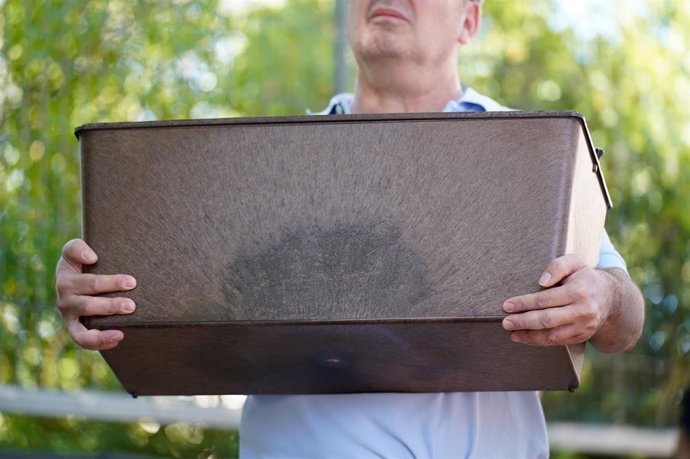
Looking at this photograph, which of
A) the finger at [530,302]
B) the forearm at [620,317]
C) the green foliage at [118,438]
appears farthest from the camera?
the green foliage at [118,438]

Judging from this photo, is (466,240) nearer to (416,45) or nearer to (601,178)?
(601,178)

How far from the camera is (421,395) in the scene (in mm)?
1533

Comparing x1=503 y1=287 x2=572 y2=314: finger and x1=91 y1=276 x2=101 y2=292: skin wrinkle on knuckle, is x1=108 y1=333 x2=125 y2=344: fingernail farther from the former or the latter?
x1=503 y1=287 x2=572 y2=314: finger

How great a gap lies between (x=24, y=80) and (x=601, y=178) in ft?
6.22

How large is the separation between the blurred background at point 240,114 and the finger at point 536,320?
1.80 m

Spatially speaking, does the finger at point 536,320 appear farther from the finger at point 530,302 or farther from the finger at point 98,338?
the finger at point 98,338

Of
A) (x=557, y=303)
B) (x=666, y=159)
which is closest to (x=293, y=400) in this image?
(x=557, y=303)

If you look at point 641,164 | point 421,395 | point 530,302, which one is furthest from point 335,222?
point 641,164

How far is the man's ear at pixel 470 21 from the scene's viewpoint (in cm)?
184

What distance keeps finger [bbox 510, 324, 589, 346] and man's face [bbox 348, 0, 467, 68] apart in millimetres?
662

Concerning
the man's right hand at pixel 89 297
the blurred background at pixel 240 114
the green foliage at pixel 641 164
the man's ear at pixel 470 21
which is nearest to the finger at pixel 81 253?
the man's right hand at pixel 89 297

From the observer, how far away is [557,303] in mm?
1174

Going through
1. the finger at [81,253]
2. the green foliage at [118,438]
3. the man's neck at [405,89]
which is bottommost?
the green foliage at [118,438]

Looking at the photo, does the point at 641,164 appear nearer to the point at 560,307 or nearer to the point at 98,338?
the point at 560,307
